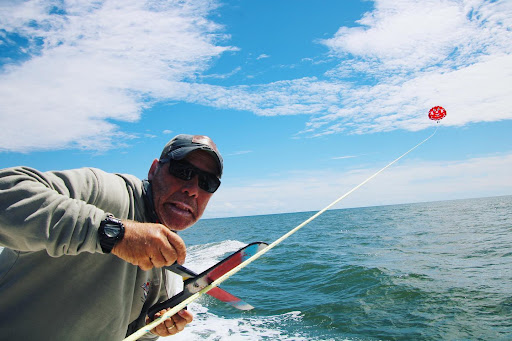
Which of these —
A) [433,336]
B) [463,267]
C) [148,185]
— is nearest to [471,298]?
[433,336]

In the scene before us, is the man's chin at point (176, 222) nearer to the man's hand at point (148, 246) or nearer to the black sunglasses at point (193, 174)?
the black sunglasses at point (193, 174)

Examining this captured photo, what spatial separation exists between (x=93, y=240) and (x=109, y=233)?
6 cm

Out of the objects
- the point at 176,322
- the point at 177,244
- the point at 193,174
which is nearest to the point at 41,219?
the point at 177,244

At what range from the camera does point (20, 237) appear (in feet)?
3.89

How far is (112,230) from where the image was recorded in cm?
125

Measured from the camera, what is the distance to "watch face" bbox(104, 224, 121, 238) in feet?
4.08

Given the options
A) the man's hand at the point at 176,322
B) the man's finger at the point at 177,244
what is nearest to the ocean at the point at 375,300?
the man's hand at the point at 176,322

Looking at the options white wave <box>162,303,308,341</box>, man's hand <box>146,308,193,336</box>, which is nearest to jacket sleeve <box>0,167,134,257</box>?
man's hand <box>146,308,193,336</box>

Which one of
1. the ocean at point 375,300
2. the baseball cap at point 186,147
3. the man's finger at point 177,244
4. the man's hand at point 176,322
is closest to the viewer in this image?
the man's finger at point 177,244

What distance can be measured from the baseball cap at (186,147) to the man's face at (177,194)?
60 millimetres

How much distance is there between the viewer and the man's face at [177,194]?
2.19 meters

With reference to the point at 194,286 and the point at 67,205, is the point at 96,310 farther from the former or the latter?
the point at 67,205

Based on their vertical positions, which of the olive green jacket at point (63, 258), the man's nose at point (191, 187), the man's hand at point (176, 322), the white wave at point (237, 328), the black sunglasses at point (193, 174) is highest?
the black sunglasses at point (193, 174)

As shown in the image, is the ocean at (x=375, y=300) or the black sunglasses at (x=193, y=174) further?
the ocean at (x=375, y=300)
